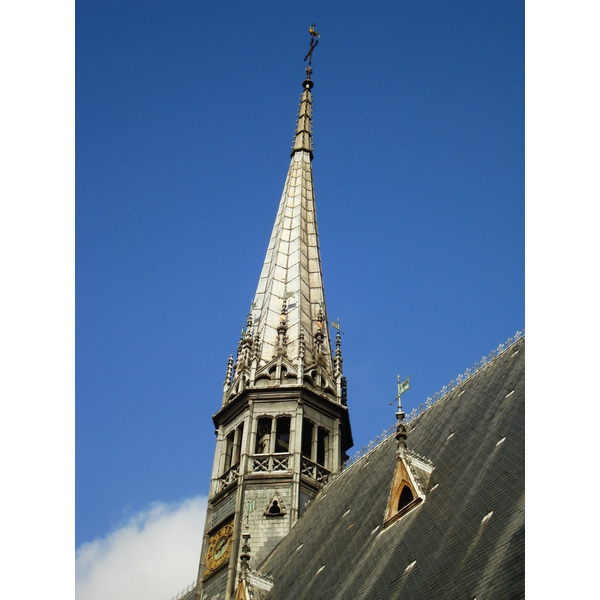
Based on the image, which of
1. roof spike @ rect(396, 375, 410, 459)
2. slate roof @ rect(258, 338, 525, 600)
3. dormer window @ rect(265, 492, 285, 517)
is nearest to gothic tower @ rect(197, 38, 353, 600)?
dormer window @ rect(265, 492, 285, 517)

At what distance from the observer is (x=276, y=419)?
32.7 metres

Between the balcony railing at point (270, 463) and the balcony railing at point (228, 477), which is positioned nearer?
the balcony railing at point (270, 463)

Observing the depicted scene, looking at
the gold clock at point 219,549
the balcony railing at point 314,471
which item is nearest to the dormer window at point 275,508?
the gold clock at point 219,549

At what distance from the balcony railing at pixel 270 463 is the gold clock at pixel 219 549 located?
2.25m

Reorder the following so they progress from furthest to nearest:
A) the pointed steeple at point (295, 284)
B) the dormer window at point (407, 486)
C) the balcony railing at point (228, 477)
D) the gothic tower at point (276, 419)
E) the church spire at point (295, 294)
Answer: the pointed steeple at point (295, 284)
the church spire at point (295, 294)
the balcony railing at point (228, 477)
the gothic tower at point (276, 419)
the dormer window at point (407, 486)

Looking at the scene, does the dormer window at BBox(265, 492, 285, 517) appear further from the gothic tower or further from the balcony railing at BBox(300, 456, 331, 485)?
the balcony railing at BBox(300, 456, 331, 485)

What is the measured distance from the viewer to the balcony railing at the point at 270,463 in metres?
30.8

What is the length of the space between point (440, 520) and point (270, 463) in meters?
11.5

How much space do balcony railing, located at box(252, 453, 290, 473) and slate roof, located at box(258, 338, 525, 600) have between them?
5.18 ft

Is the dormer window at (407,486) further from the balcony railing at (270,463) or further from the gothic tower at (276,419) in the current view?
the balcony railing at (270,463)

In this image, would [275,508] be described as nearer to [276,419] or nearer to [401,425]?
[276,419]

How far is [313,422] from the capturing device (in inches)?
1305

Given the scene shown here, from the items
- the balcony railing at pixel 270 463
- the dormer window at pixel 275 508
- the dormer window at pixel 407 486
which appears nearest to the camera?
the dormer window at pixel 407 486

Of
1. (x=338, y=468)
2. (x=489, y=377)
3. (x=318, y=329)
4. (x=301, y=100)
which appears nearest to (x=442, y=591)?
(x=489, y=377)
